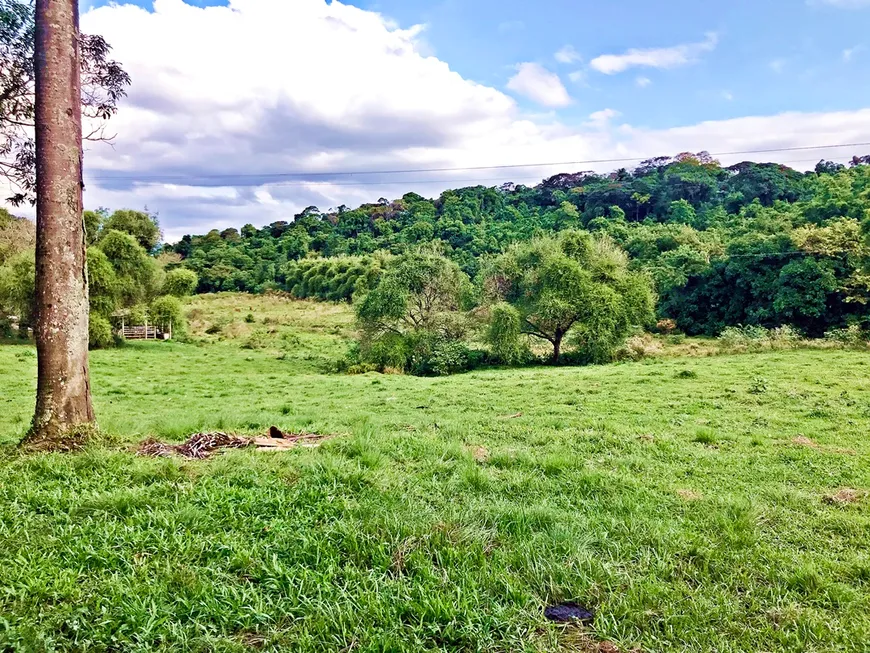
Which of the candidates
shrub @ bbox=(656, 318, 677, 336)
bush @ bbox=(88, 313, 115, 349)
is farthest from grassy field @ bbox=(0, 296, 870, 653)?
shrub @ bbox=(656, 318, 677, 336)

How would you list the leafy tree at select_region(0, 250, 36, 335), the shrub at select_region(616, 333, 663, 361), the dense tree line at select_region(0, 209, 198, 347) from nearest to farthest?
the shrub at select_region(616, 333, 663, 361) → the leafy tree at select_region(0, 250, 36, 335) → the dense tree line at select_region(0, 209, 198, 347)

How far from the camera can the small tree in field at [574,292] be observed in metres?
27.2

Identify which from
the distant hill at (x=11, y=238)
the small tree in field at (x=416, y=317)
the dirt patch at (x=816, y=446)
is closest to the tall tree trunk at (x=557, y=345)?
the small tree in field at (x=416, y=317)

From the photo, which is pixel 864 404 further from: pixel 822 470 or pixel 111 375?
pixel 111 375

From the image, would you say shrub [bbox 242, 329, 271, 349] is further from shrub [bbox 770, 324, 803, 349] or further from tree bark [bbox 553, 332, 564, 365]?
shrub [bbox 770, 324, 803, 349]

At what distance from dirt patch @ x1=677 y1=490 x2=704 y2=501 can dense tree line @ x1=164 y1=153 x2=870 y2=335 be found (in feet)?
93.6

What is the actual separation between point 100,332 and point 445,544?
3365cm

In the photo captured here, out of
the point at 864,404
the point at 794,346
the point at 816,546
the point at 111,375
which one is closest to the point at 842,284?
the point at 794,346

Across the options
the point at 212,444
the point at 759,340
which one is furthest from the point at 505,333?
the point at 212,444

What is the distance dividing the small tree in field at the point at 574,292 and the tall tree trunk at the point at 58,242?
78.1 feet

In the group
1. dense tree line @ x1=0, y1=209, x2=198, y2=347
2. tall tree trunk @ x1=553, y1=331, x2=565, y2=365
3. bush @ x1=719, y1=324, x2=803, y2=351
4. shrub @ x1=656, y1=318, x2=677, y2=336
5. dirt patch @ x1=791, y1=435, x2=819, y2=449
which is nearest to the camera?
dirt patch @ x1=791, y1=435, x2=819, y2=449

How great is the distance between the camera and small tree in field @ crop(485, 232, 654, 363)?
27.2m

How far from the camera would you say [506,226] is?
→ 258ft

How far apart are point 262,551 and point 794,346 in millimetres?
29016
